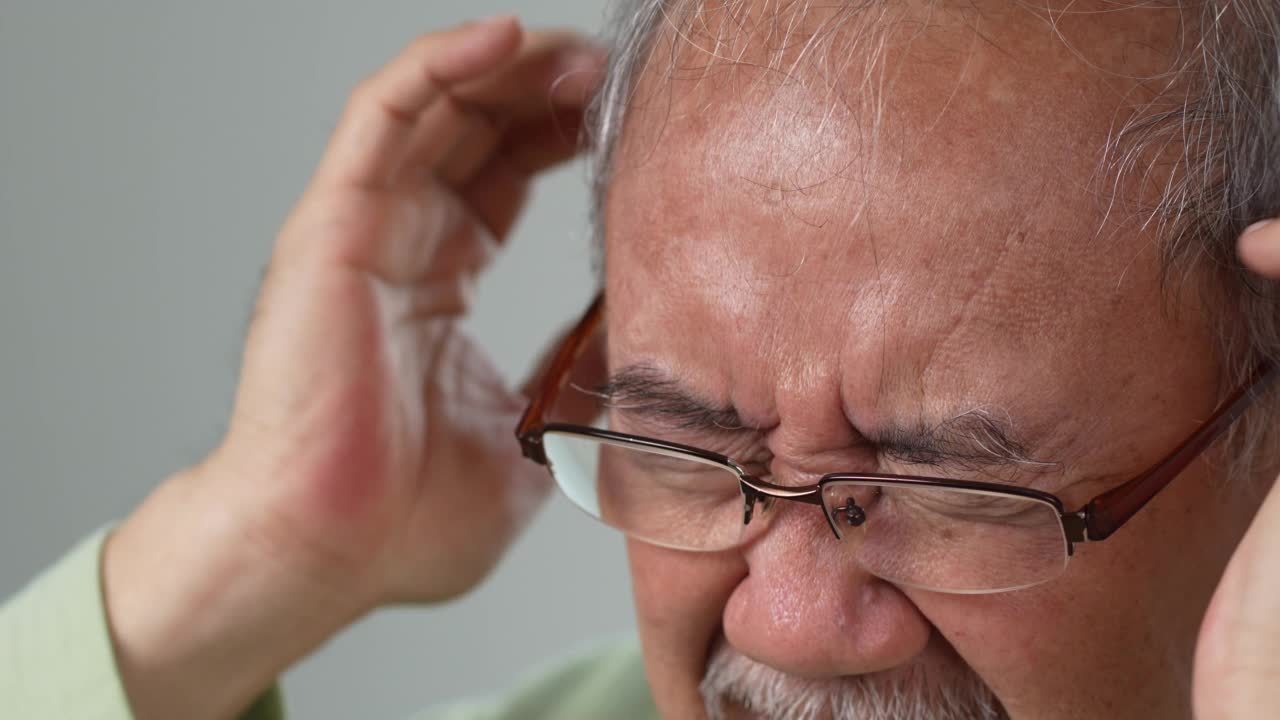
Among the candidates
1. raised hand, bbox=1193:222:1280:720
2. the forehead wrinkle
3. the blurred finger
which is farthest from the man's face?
the blurred finger

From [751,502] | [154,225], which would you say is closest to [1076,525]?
[751,502]

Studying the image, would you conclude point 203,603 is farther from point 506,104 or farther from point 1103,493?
point 1103,493

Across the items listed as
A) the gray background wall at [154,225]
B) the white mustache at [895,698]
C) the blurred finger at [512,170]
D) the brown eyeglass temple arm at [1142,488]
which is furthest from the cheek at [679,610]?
the gray background wall at [154,225]

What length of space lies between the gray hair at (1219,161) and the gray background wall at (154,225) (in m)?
1.93

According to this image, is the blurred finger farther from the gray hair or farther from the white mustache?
the white mustache

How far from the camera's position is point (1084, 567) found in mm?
1263

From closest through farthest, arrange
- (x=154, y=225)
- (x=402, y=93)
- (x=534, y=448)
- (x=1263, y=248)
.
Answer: (x=1263, y=248) → (x=534, y=448) → (x=402, y=93) → (x=154, y=225)

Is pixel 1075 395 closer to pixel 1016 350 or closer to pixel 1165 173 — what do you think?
pixel 1016 350

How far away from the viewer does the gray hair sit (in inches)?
48.6

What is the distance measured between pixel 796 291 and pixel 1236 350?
0.39m

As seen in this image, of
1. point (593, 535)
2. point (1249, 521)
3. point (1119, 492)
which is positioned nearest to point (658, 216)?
point (1119, 492)

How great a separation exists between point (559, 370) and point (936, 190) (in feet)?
1.80

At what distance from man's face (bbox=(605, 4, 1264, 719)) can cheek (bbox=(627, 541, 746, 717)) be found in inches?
0.5

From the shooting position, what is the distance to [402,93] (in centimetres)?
180
